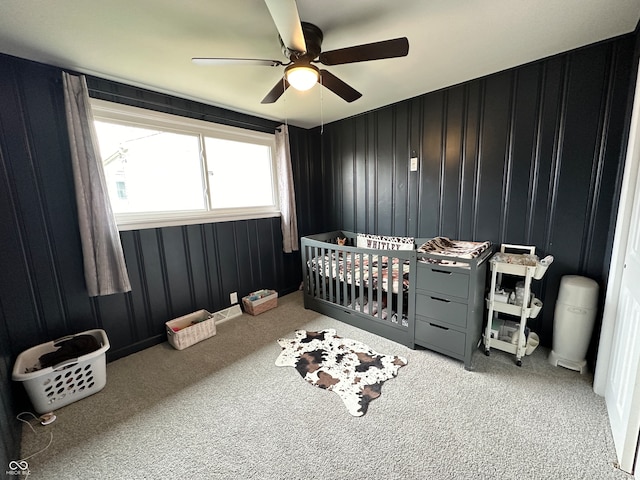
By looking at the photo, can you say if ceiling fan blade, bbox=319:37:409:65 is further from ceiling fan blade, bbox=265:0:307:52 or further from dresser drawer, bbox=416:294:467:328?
dresser drawer, bbox=416:294:467:328

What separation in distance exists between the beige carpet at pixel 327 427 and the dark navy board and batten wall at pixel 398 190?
15.4 inches

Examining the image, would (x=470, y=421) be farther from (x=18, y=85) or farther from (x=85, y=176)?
(x=18, y=85)

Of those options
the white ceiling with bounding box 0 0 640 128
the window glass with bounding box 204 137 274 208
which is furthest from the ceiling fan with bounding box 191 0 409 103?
the window glass with bounding box 204 137 274 208

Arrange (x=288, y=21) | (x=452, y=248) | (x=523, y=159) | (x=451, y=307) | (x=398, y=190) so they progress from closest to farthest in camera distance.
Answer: (x=288, y=21) → (x=451, y=307) → (x=523, y=159) → (x=452, y=248) → (x=398, y=190)

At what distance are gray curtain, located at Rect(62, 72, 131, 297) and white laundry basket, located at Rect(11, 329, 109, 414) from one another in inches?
18.6

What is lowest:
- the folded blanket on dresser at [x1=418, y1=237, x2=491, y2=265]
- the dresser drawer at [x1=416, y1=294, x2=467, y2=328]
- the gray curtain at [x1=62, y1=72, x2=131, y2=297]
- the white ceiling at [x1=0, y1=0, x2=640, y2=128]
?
the dresser drawer at [x1=416, y1=294, x2=467, y2=328]

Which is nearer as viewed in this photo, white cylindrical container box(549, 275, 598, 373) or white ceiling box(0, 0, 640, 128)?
white ceiling box(0, 0, 640, 128)

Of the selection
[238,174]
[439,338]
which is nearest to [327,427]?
[439,338]

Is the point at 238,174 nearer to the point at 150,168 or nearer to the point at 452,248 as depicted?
the point at 150,168

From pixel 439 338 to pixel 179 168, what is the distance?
2.85 metres

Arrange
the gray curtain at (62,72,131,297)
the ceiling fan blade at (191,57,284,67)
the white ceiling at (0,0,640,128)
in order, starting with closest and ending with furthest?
the white ceiling at (0,0,640,128) → the ceiling fan blade at (191,57,284,67) → the gray curtain at (62,72,131,297)

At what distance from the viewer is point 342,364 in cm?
193

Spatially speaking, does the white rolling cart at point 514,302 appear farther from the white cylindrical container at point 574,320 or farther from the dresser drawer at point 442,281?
the dresser drawer at point 442,281

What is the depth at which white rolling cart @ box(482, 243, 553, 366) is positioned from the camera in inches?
71.2
